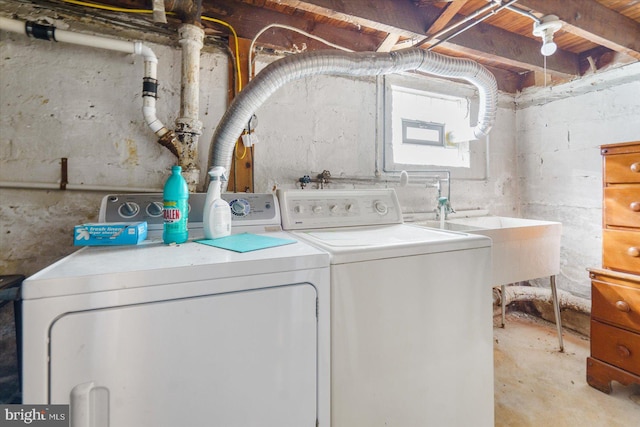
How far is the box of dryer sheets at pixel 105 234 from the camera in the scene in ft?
3.13

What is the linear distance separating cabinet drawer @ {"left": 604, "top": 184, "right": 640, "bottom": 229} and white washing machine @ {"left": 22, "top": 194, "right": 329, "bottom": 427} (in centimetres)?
179

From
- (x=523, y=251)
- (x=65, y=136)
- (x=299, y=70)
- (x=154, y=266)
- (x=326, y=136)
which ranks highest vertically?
(x=299, y=70)

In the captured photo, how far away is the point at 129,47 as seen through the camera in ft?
4.63

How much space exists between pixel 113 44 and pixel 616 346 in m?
2.98

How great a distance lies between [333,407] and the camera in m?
0.90

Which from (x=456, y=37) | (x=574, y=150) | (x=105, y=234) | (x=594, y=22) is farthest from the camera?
(x=574, y=150)

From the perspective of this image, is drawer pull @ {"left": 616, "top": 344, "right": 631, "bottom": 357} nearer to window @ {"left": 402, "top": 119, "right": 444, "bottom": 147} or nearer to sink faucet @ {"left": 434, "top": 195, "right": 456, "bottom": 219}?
sink faucet @ {"left": 434, "top": 195, "right": 456, "bottom": 219}

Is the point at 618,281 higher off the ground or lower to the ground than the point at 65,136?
lower

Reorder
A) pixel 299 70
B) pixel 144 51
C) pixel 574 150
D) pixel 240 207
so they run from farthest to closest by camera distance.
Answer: pixel 574 150 < pixel 299 70 < pixel 144 51 < pixel 240 207

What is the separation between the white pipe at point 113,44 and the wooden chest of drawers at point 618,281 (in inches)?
96.5

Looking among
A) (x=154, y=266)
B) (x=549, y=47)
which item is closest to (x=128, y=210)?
(x=154, y=266)

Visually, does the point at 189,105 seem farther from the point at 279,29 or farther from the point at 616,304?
the point at 616,304

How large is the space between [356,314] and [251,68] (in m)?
1.56

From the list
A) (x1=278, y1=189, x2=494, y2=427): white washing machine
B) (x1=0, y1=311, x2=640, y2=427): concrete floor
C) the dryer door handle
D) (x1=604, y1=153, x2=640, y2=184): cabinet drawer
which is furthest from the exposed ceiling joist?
(x1=0, y1=311, x2=640, y2=427): concrete floor
